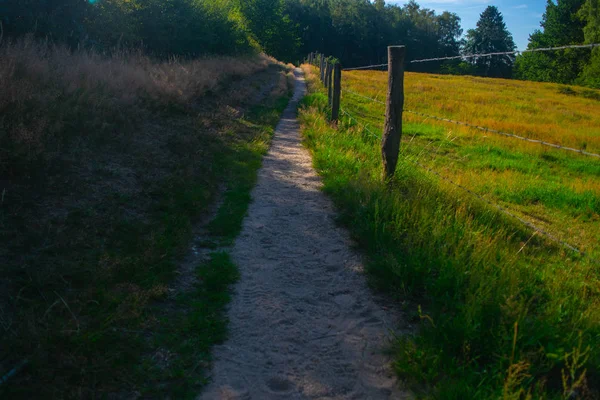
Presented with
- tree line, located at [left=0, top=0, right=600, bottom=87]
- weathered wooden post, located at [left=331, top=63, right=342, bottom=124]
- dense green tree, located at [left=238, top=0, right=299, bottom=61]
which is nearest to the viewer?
weathered wooden post, located at [left=331, top=63, right=342, bottom=124]

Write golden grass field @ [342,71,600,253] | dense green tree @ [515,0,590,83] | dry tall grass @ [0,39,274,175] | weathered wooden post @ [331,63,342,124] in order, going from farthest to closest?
dense green tree @ [515,0,590,83]
weathered wooden post @ [331,63,342,124]
golden grass field @ [342,71,600,253]
dry tall grass @ [0,39,274,175]

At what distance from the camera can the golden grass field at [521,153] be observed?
768 cm

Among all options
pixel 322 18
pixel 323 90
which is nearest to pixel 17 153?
pixel 323 90

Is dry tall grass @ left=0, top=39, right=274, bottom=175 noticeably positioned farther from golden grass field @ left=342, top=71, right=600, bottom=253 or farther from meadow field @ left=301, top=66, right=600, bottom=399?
golden grass field @ left=342, top=71, right=600, bottom=253

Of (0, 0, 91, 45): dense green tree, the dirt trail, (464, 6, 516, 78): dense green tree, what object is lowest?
the dirt trail

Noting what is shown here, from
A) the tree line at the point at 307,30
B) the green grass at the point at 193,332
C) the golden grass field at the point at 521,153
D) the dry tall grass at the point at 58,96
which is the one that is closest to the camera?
the green grass at the point at 193,332

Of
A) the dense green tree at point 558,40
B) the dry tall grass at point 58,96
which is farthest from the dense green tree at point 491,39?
the dry tall grass at point 58,96

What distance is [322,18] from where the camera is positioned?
82.7 m

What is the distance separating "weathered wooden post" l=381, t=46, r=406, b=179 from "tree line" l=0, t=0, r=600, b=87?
8.85 m

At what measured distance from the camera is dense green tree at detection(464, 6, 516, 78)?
89250 millimetres

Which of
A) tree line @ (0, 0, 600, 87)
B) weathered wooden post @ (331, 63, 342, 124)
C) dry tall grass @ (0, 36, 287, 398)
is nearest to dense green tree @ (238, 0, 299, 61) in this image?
tree line @ (0, 0, 600, 87)

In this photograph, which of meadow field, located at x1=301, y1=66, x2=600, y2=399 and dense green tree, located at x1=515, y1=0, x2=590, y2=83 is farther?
dense green tree, located at x1=515, y1=0, x2=590, y2=83

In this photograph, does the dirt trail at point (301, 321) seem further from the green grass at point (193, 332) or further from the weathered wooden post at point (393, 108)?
the weathered wooden post at point (393, 108)

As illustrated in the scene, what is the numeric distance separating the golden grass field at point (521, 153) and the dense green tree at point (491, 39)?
70.7 metres
